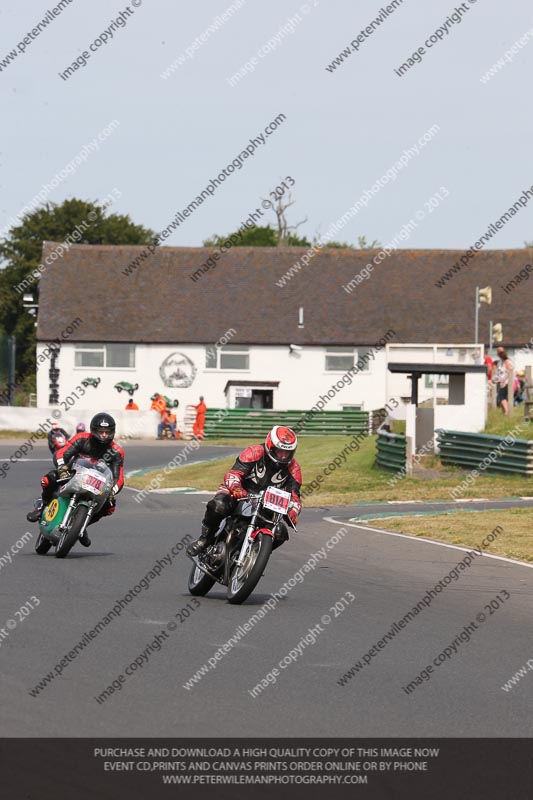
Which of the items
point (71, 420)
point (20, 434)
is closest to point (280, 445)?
point (71, 420)

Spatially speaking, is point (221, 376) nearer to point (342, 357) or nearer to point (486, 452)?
point (342, 357)

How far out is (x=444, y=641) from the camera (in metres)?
10.1

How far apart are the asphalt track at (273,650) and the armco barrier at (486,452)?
37.6 ft

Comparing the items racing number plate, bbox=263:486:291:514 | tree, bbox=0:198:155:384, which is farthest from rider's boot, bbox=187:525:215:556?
tree, bbox=0:198:155:384

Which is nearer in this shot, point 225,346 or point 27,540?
point 27,540

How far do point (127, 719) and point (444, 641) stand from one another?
3.64 m

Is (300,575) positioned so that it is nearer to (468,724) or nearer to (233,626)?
(233,626)

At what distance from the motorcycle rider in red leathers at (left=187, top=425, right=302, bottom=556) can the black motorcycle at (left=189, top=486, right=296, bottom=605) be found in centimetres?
9

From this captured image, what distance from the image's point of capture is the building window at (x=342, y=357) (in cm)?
5991

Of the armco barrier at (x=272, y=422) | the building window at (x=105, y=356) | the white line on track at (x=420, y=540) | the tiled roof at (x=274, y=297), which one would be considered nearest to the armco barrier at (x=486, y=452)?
the white line on track at (x=420, y=540)

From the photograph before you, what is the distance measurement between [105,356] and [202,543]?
48975mm

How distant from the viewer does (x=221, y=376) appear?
59969mm

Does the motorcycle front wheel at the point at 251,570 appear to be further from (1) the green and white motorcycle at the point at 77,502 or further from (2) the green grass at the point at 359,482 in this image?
(2) the green grass at the point at 359,482
